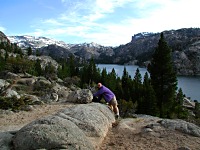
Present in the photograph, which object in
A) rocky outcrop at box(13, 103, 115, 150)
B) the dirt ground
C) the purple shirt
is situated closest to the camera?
rocky outcrop at box(13, 103, 115, 150)

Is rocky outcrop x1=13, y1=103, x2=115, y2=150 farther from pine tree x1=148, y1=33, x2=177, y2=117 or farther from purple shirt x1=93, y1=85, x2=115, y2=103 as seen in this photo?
pine tree x1=148, y1=33, x2=177, y2=117

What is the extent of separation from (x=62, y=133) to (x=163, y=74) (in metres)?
43.6

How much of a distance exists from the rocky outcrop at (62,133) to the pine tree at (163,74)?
131 ft

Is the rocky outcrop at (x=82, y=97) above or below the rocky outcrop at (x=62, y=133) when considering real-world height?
below

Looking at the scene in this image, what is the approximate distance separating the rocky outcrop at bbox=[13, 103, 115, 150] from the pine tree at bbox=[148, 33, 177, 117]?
40.0m

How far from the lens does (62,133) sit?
10133mm

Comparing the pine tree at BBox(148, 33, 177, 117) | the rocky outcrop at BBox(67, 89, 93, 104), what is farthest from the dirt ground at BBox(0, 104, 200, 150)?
the pine tree at BBox(148, 33, 177, 117)

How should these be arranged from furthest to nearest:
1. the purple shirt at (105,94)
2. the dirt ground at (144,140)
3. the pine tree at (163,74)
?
the pine tree at (163,74) → the purple shirt at (105,94) → the dirt ground at (144,140)

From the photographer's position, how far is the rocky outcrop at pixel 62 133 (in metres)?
9.62

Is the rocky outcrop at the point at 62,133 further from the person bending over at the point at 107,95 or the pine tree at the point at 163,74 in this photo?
the pine tree at the point at 163,74

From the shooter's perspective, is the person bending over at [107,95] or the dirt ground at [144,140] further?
the person bending over at [107,95]

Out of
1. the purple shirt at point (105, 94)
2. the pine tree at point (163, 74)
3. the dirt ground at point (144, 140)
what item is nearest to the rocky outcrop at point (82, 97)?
the purple shirt at point (105, 94)

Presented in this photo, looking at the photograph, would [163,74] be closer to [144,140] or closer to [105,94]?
[105,94]

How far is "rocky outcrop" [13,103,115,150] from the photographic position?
9625 millimetres
